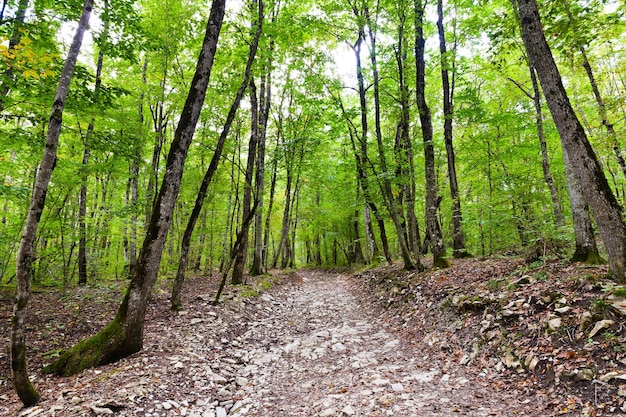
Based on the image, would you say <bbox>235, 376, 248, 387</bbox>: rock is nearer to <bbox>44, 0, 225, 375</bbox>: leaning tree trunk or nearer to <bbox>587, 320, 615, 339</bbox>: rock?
<bbox>44, 0, 225, 375</bbox>: leaning tree trunk

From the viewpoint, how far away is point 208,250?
20750mm

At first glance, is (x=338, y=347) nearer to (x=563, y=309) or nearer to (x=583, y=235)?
(x=563, y=309)

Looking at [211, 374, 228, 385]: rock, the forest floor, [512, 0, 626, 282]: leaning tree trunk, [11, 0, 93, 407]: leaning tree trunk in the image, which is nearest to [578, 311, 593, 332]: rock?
the forest floor

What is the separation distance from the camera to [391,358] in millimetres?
5852

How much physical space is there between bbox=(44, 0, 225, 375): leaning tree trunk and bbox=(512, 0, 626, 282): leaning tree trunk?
21.4 feet

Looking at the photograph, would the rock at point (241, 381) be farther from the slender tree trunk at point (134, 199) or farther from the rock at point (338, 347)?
the slender tree trunk at point (134, 199)

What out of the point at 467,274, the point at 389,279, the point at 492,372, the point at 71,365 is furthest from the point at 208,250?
the point at 492,372

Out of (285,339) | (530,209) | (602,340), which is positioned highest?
(530,209)

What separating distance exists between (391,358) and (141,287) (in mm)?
5045

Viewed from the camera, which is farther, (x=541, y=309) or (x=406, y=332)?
(x=406, y=332)

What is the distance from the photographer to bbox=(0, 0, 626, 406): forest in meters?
5.44

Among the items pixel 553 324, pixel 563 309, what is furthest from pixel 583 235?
pixel 553 324

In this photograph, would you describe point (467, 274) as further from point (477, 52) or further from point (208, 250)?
point (208, 250)

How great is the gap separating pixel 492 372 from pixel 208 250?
62.4 feet
